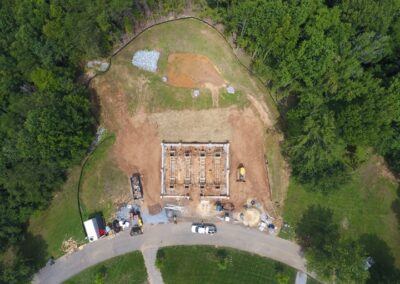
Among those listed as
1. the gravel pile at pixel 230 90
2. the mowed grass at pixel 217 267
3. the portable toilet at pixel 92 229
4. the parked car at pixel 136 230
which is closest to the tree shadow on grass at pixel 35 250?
the portable toilet at pixel 92 229

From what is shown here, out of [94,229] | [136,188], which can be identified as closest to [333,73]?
[136,188]

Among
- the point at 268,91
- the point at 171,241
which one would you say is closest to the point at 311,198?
the point at 268,91

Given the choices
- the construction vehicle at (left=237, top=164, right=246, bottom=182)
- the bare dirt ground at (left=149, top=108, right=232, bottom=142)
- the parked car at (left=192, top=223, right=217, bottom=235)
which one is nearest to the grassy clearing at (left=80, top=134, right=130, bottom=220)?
the bare dirt ground at (left=149, top=108, right=232, bottom=142)

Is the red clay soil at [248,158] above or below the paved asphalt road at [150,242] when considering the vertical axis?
above

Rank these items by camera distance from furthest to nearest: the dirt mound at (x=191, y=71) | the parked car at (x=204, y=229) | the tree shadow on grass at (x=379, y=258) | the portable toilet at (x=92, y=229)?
1. the dirt mound at (x=191, y=71)
2. the portable toilet at (x=92, y=229)
3. the parked car at (x=204, y=229)
4. the tree shadow on grass at (x=379, y=258)

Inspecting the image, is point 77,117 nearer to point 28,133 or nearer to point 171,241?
point 28,133

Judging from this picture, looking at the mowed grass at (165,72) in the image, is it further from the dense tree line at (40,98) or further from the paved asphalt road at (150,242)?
the paved asphalt road at (150,242)

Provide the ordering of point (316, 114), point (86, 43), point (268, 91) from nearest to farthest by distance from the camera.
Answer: point (316, 114) < point (86, 43) < point (268, 91)
